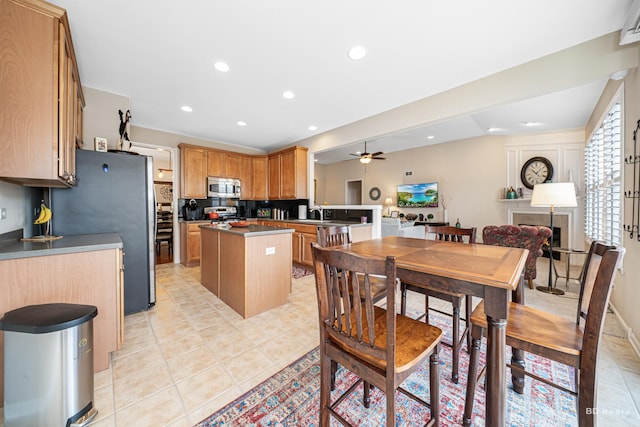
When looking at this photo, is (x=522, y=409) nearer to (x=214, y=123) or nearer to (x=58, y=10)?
(x=58, y=10)

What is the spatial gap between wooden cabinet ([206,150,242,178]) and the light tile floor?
304 cm

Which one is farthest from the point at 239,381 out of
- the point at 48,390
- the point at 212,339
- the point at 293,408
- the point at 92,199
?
the point at 92,199

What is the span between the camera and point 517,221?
5.74 m

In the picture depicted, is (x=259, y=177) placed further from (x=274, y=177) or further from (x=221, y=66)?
(x=221, y=66)

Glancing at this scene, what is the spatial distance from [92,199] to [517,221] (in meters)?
7.57

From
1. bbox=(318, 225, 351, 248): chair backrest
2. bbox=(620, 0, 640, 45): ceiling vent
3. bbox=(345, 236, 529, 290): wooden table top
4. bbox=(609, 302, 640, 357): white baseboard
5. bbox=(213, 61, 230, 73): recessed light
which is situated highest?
bbox=(213, 61, 230, 73): recessed light

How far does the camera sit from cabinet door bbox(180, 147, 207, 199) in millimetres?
4906

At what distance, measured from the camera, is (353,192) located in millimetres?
9453

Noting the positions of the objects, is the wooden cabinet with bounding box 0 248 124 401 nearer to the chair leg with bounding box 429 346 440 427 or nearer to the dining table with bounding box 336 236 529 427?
the dining table with bounding box 336 236 529 427

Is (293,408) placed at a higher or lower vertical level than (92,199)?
lower

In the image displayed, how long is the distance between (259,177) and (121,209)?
3.60 meters

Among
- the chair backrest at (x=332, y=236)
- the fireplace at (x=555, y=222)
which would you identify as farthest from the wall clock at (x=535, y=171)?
the chair backrest at (x=332, y=236)

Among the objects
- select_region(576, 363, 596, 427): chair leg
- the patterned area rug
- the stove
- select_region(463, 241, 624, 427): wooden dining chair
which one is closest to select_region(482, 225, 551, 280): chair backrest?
the patterned area rug

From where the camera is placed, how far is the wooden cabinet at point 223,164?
17.2 feet
